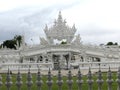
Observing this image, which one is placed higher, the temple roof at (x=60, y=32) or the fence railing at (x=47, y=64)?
the temple roof at (x=60, y=32)

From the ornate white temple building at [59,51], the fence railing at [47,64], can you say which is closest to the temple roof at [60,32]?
the ornate white temple building at [59,51]

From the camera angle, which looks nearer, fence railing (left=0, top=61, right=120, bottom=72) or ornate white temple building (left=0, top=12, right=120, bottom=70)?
fence railing (left=0, top=61, right=120, bottom=72)

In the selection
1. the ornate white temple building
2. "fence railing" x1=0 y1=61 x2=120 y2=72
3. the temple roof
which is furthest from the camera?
the temple roof

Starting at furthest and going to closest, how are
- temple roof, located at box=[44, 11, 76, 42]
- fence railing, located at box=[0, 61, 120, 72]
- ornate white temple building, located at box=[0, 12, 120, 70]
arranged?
temple roof, located at box=[44, 11, 76, 42]
ornate white temple building, located at box=[0, 12, 120, 70]
fence railing, located at box=[0, 61, 120, 72]

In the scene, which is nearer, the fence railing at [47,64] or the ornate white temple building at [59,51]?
the fence railing at [47,64]

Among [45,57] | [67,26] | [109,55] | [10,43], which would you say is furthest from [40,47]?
[10,43]

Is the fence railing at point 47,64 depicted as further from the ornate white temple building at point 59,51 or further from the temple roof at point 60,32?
the temple roof at point 60,32

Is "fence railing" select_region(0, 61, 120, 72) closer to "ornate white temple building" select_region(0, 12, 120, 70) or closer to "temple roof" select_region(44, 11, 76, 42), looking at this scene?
"ornate white temple building" select_region(0, 12, 120, 70)

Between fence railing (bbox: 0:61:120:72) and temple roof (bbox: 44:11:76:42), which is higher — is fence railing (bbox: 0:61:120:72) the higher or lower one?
the lower one

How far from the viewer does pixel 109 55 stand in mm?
50250

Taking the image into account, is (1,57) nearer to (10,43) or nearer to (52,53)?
(52,53)

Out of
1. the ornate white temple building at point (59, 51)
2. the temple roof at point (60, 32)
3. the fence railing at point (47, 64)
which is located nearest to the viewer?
the fence railing at point (47, 64)

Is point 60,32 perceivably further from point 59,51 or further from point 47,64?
point 47,64

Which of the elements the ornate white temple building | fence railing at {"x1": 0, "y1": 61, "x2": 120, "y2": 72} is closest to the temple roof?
the ornate white temple building
